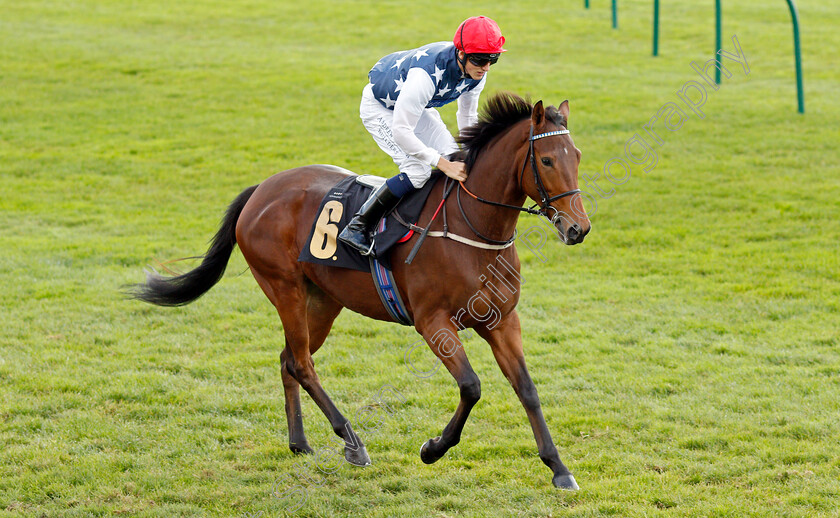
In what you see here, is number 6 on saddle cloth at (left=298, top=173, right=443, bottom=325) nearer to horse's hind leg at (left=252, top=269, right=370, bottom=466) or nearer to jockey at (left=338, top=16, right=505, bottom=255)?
jockey at (left=338, top=16, right=505, bottom=255)

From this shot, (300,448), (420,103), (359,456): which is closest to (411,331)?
(300,448)

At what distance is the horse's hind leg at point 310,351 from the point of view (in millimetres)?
5527

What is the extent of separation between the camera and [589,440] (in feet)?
17.7

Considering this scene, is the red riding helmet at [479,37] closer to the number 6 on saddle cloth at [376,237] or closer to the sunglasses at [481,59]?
the sunglasses at [481,59]

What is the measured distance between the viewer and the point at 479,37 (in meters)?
4.57

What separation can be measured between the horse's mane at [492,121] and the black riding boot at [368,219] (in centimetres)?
50

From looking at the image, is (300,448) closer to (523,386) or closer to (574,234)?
(523,386)

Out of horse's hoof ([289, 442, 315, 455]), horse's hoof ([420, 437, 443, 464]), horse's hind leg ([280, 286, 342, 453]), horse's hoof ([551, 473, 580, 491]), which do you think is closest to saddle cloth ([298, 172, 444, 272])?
horse's hind leg ([280, 286, 342, 453])

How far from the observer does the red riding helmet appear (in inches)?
180

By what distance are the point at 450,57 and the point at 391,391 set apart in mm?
2677

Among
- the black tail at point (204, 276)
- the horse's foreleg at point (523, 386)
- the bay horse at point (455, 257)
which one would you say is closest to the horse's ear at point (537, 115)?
the bay horse at point (455, 257)

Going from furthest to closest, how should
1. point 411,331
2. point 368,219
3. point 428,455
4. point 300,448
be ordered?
point 411,331 < point 300,448 < point 368,219 < point 428,455

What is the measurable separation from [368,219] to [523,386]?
136 centimetres

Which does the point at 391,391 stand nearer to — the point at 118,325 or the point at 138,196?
the point at 118,325
